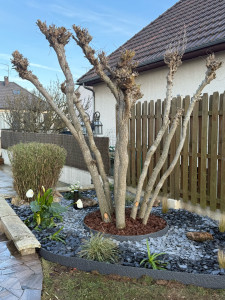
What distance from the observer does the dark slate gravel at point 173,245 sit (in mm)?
2992

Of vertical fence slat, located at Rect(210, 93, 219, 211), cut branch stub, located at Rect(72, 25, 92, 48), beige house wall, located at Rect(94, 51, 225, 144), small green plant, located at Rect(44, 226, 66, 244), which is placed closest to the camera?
small green plant, located at Rect(44, 226, 66, 244)

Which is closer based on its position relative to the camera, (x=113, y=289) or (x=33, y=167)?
(x=113, y=289)

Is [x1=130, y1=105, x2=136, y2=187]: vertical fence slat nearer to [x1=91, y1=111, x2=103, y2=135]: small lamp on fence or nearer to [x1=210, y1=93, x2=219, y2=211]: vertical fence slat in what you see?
[x1=210, y1=93, x2=219, y2=211]: vertical fence slat

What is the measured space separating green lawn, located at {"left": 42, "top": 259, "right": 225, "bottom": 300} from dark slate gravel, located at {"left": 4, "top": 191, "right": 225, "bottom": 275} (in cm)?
21

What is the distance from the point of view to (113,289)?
2613 millimetres

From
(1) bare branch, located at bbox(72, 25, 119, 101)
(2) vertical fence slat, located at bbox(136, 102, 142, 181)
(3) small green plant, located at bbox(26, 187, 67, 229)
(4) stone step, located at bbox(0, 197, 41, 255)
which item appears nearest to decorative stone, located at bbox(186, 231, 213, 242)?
(3) small green plant, located at bbox(26, 187, 67, 229)

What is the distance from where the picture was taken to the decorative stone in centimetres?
358

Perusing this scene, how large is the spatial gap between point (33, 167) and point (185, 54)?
390cm

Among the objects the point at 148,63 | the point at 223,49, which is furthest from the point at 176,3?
the point at 223,49

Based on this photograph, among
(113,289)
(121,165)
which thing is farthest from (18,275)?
(121,165)

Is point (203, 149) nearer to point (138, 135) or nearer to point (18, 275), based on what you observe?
point (138, 135)

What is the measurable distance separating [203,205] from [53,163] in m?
2.76

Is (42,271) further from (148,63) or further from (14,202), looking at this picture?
A: (148,63)

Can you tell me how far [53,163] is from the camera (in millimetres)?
5555
